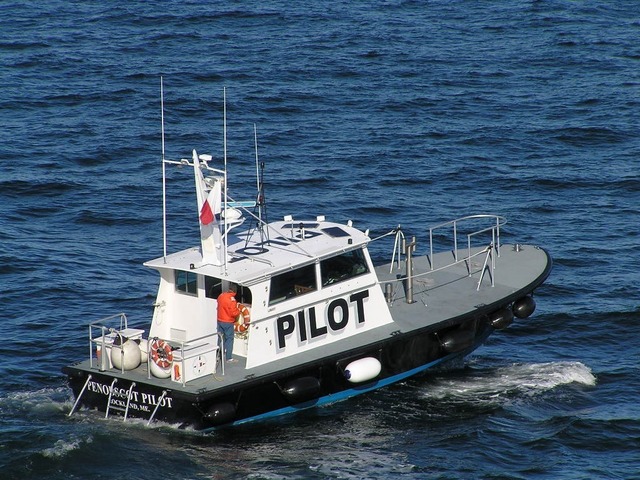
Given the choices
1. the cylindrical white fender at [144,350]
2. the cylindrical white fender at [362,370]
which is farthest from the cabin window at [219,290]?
the cylindrical white fender at [362,370]

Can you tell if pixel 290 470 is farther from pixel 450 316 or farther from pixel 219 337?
pixel 450 316

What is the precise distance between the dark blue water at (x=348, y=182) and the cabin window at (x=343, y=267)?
2385 millimetres

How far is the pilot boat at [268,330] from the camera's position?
2050 centimetres

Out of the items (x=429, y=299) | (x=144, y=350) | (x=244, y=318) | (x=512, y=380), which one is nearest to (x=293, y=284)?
(x=244, y=318)

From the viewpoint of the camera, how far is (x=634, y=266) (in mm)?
30375

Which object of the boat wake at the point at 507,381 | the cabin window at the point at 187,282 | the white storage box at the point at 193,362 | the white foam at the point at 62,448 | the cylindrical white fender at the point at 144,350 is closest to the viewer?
the white foam at the point at 62,448

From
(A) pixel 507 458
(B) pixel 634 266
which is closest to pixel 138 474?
(A) pixel 507 458

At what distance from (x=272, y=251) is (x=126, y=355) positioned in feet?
10.9

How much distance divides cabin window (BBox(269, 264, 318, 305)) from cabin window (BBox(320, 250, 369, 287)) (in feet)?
0.81

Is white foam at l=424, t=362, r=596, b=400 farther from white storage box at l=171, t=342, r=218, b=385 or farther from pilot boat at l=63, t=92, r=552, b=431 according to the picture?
white storage box at l=171, t=342, r=218, b=385

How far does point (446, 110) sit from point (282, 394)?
2417 cm

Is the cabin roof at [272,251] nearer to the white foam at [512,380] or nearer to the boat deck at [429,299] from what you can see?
the boat deck at [429,299]

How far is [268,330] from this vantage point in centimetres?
2125

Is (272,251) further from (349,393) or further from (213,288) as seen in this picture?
(349,393)
